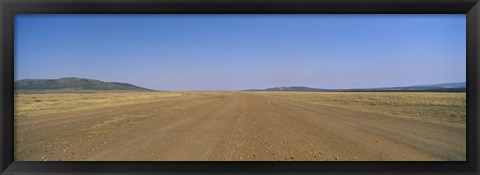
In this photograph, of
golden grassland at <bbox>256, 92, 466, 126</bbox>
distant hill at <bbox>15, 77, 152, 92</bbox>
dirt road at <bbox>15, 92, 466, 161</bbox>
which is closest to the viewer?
dirt road at <bbox>15, 92, 466, 161</bbox>

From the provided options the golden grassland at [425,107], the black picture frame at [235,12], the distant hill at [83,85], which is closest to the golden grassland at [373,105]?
the golden grassland at [425,107]

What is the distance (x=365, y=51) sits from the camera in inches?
229

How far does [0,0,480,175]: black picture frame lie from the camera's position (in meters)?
2.74

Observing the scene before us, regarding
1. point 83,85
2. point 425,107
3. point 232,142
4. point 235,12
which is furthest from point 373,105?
point 235,12

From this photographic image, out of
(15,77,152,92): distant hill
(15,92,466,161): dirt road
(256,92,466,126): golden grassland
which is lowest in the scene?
(15,92,466,161): dirt road

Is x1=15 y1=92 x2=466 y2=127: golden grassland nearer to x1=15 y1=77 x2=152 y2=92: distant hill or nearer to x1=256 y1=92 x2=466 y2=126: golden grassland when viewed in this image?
x1=256 y1=92 x2=466 y2=126: golden grassland

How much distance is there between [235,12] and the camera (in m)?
2.84

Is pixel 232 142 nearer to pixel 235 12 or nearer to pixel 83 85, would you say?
pixel 235 12

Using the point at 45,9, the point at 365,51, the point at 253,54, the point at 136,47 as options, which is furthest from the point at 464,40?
the point at 136,47

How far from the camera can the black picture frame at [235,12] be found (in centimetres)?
274

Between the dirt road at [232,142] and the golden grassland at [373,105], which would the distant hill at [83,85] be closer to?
the golden grassland at [373,105]

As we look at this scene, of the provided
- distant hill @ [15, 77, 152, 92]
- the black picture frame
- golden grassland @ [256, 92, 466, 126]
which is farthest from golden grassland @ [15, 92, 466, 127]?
distant hill @ [15, 77, 152, 92]

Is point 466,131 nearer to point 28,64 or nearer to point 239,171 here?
point 239,171

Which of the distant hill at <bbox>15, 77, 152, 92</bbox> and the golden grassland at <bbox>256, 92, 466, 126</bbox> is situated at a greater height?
the distant hill at <bbox>15, 77, 152, 92</bbox>
